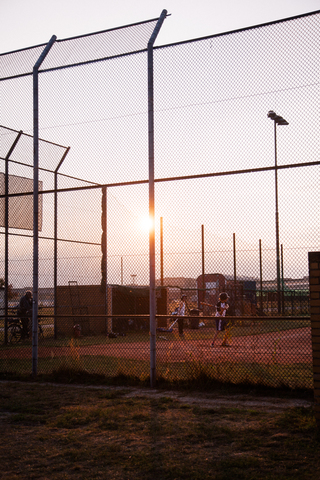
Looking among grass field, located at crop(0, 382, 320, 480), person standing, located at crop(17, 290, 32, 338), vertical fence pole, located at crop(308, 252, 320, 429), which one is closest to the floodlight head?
vertical fence pole, located at crop(308, 252, 320, 429)

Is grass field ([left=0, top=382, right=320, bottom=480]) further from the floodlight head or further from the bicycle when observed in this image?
the bicycle

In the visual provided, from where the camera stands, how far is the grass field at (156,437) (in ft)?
11.5

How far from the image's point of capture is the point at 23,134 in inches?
465

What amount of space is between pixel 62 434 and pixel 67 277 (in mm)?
6781

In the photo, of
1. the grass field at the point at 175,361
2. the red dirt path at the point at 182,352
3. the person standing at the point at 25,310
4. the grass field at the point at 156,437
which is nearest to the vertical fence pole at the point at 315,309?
the grass field at the point at 156,437

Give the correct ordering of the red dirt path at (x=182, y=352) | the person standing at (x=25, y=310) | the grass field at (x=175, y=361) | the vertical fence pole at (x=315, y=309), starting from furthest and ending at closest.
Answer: the person standing at (x=25, y=310) → the red dirt path at (x=182, y=352) → the grass field at (x=175, y=361) → the vertical fence pole at (x=315, y=309)

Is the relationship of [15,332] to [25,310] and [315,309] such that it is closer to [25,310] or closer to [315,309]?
[25,310]

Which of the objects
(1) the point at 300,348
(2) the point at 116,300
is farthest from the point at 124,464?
(2) the point at 116,300

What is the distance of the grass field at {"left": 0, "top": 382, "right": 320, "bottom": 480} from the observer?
351cm

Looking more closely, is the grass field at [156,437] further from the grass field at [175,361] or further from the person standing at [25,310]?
the person standing at [25,310]

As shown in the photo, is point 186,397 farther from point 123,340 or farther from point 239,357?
point 123,340

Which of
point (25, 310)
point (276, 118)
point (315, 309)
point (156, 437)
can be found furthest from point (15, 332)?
point (315, 309)

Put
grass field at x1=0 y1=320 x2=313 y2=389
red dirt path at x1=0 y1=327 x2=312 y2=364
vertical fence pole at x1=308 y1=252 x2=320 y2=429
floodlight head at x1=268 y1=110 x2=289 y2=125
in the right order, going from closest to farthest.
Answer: vertical fence pole at x1=308 y1=252 x2=320 y2=429, floodlight head at x1=268 y1=110 x2=289 y2=125, grass field at x1=0 y1=320 x2=313 y2=389, red dirt path at x1=0 y1=327 x2=312 y2=364

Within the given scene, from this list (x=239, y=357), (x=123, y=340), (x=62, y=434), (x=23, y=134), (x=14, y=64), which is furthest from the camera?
(x=123, y=340)
